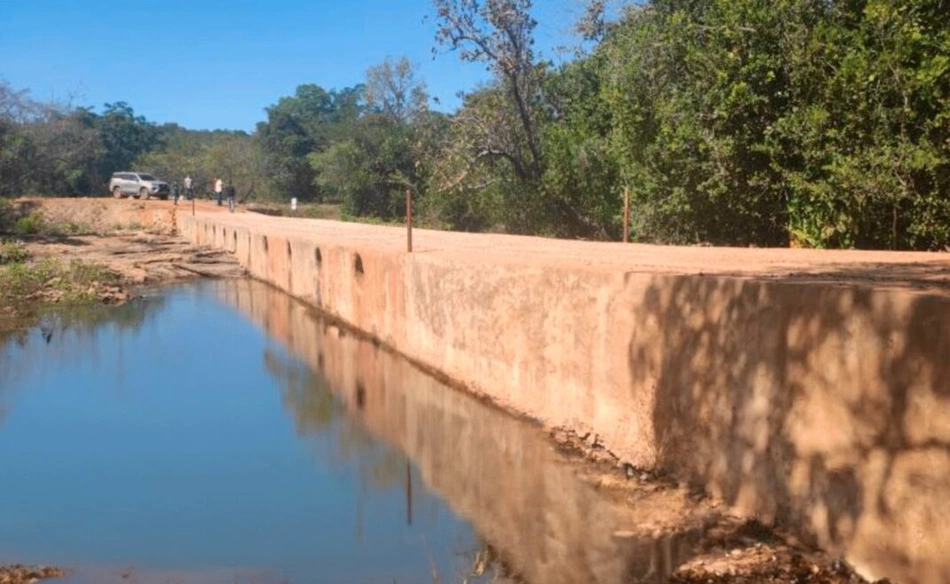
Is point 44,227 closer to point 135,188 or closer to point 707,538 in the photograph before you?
point 135,188

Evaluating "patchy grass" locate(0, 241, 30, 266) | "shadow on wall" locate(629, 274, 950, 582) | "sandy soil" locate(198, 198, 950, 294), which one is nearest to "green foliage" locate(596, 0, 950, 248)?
"sandy soil" locate(198, 198, 950, 294)

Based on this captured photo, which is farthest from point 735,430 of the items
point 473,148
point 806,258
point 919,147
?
point 473,148

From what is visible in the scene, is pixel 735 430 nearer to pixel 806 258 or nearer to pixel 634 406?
pixel 634 406

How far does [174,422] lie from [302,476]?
2843mm

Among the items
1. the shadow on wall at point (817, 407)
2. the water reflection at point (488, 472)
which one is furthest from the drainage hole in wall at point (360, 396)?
the shadow on wall at point (817, 407)

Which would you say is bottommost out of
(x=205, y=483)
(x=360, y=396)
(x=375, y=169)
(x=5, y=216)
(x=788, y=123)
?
(x=205, y=483)

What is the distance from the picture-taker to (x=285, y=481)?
802 centimetres

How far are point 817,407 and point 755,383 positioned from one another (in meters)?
0.59

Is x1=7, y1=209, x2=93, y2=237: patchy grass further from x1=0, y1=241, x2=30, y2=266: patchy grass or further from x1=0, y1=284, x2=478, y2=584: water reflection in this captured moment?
x1=0, y1=284, x2=478, y2=584: water reflection

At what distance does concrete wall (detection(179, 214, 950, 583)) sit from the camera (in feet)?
14.0

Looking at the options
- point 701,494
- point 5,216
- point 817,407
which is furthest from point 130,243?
point 817,407

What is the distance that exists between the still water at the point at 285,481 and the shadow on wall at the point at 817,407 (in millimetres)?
797

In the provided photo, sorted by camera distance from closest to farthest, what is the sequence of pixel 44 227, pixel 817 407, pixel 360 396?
1. pixel 817 407
2. pixel 360 396
3. pixel 44 227

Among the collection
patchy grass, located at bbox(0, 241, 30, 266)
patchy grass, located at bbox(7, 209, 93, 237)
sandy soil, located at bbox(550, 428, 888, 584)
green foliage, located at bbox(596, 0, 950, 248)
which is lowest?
sandy soil, located at bbox(550, 428, 888, 584)
